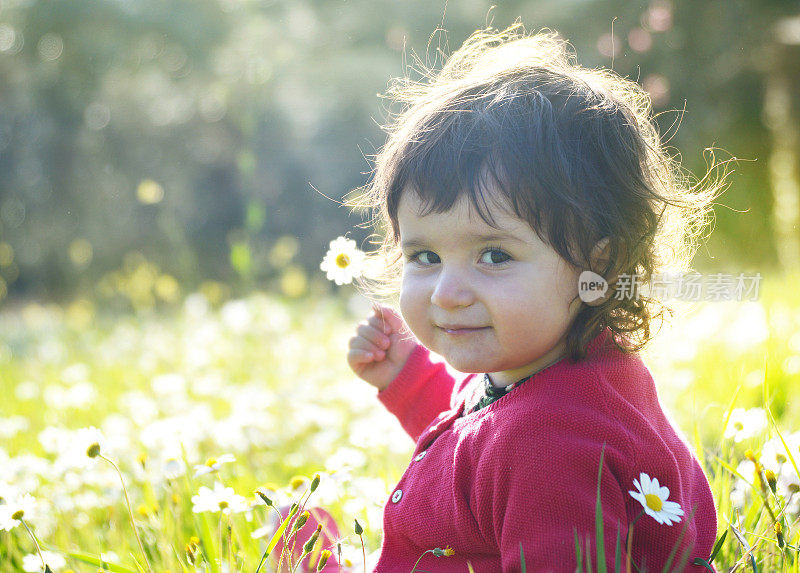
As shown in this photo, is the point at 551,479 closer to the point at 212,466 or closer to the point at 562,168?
the point at 562,168

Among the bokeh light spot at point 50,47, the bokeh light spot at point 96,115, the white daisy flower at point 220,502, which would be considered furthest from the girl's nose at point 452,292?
the bokeh light spot at point 50,47

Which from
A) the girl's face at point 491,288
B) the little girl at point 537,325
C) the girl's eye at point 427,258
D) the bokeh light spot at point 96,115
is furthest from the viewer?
the bokeh light spot at point 96,115

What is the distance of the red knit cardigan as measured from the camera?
1015mm

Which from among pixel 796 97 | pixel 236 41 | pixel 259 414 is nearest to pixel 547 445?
pixel 259 414

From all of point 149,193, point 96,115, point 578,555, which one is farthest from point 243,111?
point 578,555

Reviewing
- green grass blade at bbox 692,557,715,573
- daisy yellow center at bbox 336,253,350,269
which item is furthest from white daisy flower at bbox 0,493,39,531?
green grass blade at bbox 692,557,715,573

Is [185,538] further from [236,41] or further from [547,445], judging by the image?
[236,41]

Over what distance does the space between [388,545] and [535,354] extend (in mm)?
417

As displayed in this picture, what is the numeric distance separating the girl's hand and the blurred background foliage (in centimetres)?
484

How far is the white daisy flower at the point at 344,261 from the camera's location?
1.53 m

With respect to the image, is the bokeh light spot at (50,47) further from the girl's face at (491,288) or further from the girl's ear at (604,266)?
the girl's ear at (604,266)

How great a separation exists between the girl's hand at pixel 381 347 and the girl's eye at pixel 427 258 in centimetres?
43

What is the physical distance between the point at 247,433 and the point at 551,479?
5.28 ft

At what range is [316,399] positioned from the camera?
2.99 meters
